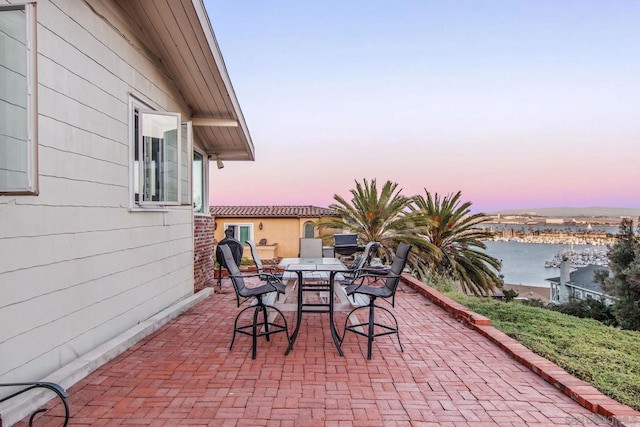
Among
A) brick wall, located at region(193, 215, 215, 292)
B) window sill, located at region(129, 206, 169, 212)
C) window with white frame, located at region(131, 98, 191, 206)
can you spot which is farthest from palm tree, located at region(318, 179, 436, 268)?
window sill, located at region(129, 206, 169, 212)

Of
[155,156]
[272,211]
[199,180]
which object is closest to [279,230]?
[272,211]

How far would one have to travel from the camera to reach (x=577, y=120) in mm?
12180

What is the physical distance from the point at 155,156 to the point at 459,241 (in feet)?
32.1

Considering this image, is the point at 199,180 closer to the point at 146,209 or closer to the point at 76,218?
the point at 146,209

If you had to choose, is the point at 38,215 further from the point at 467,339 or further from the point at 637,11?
the point at 637,11

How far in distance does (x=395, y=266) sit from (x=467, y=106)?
10184mm

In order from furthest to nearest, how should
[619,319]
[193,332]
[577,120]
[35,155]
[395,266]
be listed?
[577,120]
[619,319]
[193,332]
[395,266]
[35,155]

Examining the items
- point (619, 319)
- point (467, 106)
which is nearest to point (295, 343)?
point (619, 319)

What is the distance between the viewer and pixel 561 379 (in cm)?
316

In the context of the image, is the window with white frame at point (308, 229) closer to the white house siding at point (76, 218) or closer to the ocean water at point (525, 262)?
the ocean water at point (525, 262)

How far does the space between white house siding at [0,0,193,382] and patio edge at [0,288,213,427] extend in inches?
3.4

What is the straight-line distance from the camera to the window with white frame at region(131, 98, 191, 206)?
15.1ft

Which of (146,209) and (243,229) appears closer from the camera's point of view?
(146,209)

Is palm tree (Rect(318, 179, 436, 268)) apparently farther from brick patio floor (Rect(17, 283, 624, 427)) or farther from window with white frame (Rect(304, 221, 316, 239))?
window with white frame (Rect(304, 221, 316, 239))
